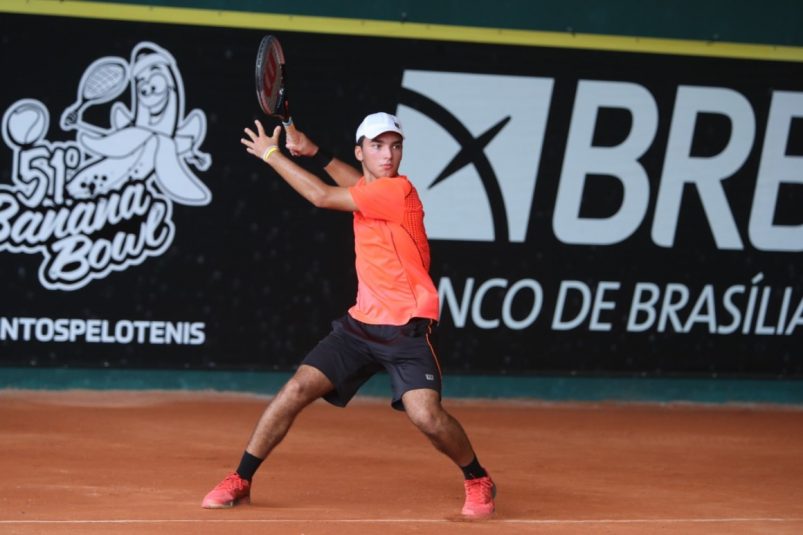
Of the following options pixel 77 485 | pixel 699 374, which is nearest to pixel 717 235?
pixel 699 374

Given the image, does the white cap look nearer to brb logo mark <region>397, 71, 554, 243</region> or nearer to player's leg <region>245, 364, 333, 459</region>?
player's leg <region>245, 364, 333, 459</region>

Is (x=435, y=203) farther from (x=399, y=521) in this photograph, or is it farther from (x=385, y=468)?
(x=399, y=521)

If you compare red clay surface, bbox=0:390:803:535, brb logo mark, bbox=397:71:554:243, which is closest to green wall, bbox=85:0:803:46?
brb logo mark, bbox=397:71:554:243

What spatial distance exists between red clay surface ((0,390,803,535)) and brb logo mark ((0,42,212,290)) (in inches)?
40.5

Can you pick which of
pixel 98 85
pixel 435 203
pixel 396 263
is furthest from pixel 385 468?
pixel 98 85

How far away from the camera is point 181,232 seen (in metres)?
9.95

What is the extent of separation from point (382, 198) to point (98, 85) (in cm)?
421

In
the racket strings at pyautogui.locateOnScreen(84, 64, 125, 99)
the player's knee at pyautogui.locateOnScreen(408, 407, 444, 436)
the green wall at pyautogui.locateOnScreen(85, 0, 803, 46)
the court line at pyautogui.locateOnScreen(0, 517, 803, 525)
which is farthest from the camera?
the green wall at pyautogui.locateOnScreen(85, 0, 803, 46)

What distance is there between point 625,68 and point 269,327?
3.18m

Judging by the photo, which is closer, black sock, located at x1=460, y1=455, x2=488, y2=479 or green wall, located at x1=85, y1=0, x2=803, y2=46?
black sock, located at x1=460, y1=455, x2=488, y2=479

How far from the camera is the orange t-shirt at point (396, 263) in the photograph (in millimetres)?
6188

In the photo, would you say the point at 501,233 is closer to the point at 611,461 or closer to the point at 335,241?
the point at 335,241

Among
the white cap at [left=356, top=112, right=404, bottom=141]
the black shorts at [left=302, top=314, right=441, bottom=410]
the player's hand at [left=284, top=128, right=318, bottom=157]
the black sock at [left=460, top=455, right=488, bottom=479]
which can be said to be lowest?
the black sock at [left=460, top=455, right=488, bottom=479]

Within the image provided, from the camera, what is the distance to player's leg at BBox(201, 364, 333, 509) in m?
6.16
